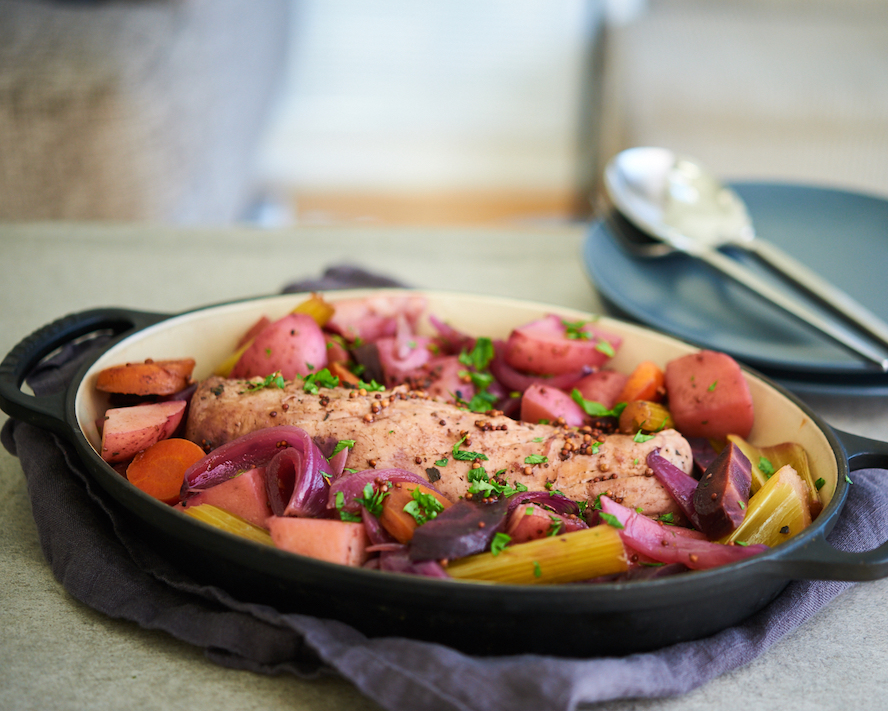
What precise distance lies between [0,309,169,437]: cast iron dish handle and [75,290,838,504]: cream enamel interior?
0.04 m

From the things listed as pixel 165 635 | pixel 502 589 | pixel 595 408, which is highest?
pixel 502 589

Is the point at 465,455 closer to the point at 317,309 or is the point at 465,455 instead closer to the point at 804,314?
the point at 317,309

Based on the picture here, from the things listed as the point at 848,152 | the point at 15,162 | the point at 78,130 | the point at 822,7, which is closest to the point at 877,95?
the point at 848,152

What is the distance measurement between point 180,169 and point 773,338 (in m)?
3.17

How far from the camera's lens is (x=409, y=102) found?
619cm

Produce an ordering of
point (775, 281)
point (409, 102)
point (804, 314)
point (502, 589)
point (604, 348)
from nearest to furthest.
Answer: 1. point (502, 589)
2. point (604, 348)
3. point (804, 314)
4. point (775, 281)
5. point (409, 102)

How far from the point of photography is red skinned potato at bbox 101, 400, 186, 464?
1211 mm

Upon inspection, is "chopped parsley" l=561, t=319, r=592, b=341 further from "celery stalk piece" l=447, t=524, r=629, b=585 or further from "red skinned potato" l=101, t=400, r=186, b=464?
"red skinned potato" l=101, t=400, r=186, b=464

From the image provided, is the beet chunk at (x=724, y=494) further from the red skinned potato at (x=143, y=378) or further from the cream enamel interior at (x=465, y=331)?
the red skinned potato at (x=143, y=378)

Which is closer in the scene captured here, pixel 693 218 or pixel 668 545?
pixel 668 545

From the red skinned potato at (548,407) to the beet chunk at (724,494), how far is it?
30cm

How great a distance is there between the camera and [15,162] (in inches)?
142

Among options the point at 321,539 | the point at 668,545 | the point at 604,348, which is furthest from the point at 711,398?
the point at 321,539

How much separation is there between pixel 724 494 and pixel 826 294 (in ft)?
3.04
